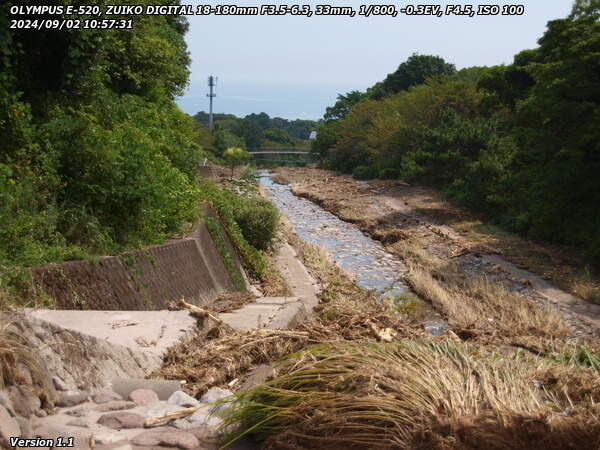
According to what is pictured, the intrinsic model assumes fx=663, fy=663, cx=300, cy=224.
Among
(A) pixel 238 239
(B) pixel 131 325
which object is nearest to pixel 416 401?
(B) pixel 131 325

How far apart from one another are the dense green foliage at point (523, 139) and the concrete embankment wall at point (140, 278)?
37.8ft

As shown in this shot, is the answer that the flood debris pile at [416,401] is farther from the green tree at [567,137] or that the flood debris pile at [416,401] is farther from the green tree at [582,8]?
the green tree at [582,8]

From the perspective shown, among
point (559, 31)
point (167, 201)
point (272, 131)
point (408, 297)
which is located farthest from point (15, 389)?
point (272, 131)

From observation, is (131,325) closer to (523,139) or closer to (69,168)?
(69,168)

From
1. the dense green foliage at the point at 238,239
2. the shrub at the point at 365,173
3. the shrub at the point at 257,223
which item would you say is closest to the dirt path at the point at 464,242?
the shrub at the point at 257,223

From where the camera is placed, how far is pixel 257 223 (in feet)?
57.8

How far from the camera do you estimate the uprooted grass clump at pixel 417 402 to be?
2994 millimetres

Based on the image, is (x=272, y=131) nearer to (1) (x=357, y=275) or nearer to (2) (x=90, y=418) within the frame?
(1) (x=357, y=275)

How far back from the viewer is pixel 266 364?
196 inches

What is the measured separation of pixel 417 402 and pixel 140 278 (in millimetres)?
5277

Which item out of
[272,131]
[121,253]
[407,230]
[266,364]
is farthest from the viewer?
[272,131]

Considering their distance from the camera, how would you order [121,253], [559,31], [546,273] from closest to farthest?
[121,253]
[546,273]
[559,31]

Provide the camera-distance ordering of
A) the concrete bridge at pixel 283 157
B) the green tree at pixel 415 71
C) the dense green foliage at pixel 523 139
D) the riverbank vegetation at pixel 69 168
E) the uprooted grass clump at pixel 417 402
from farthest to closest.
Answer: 1. the concrete bridge at pixel 283 157
2. the green tree at pixel 415 71
3. the dense green foliage at pixel 523 139
4. the riverbank vegetation at pixel 69 168
5. the uprooted grass clump at pixel 417 402

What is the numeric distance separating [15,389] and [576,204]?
19003 mm
